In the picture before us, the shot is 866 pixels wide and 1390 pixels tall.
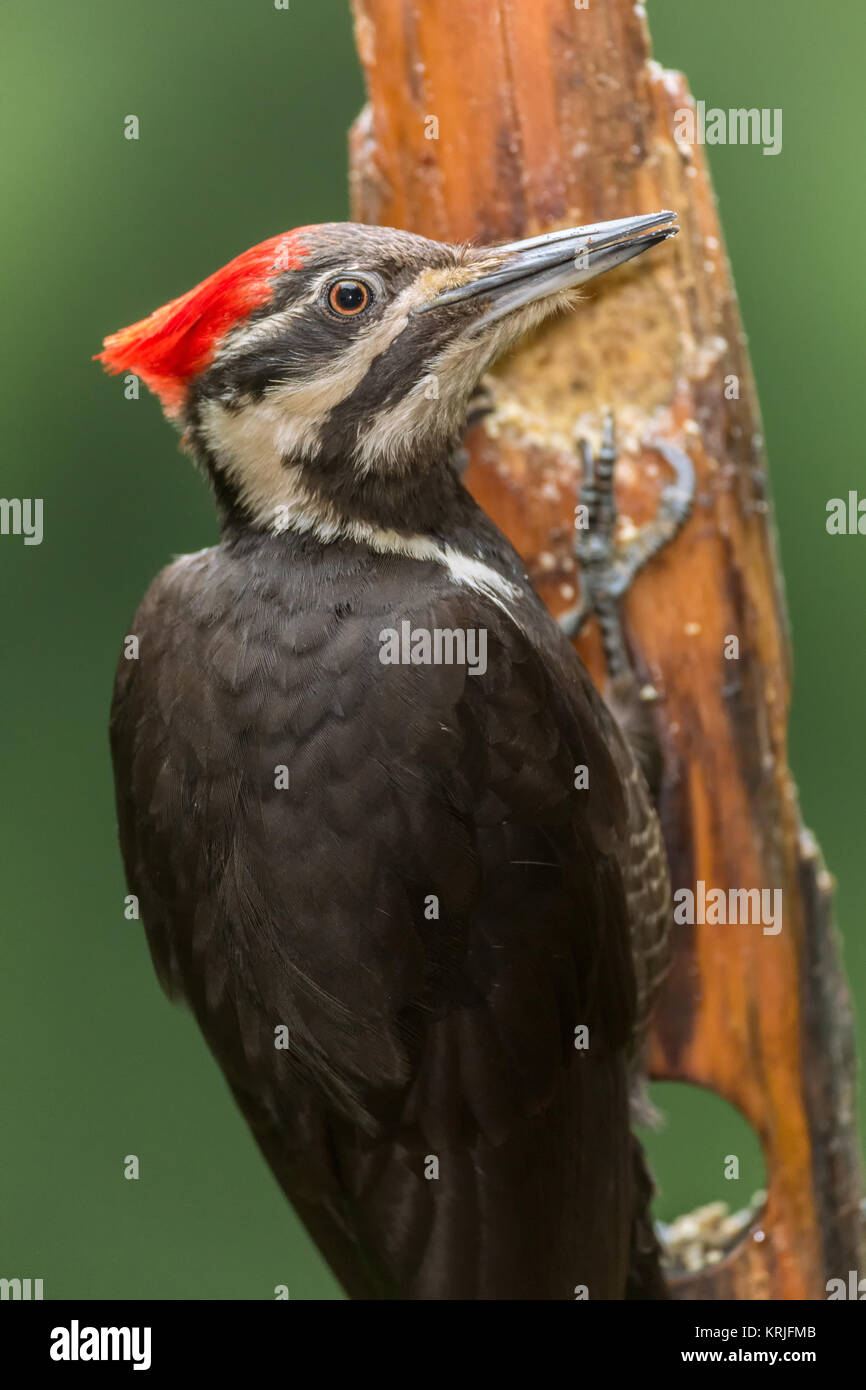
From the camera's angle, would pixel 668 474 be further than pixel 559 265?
Yes

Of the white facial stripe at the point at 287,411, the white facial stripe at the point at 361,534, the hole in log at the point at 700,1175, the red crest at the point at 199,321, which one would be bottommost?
the hole in log at the point at 700,1175

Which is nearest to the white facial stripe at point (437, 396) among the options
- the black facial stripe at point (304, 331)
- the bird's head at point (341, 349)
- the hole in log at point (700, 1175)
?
the bird's head at point (341, 349)

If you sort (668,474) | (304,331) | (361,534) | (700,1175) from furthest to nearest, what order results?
(700,1175)
(668,474)
(361,534)
(304,331)

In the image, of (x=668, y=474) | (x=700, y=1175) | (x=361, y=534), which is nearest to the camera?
(x=361, y=534)

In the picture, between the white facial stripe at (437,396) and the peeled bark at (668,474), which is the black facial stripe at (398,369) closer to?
the white facial stripe at (437,396)

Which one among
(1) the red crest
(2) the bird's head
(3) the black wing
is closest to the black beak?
(2) the bird's head

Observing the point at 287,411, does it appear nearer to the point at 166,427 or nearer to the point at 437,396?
the point at 437,396

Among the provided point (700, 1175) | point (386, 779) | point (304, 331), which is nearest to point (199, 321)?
point (304, 331)
